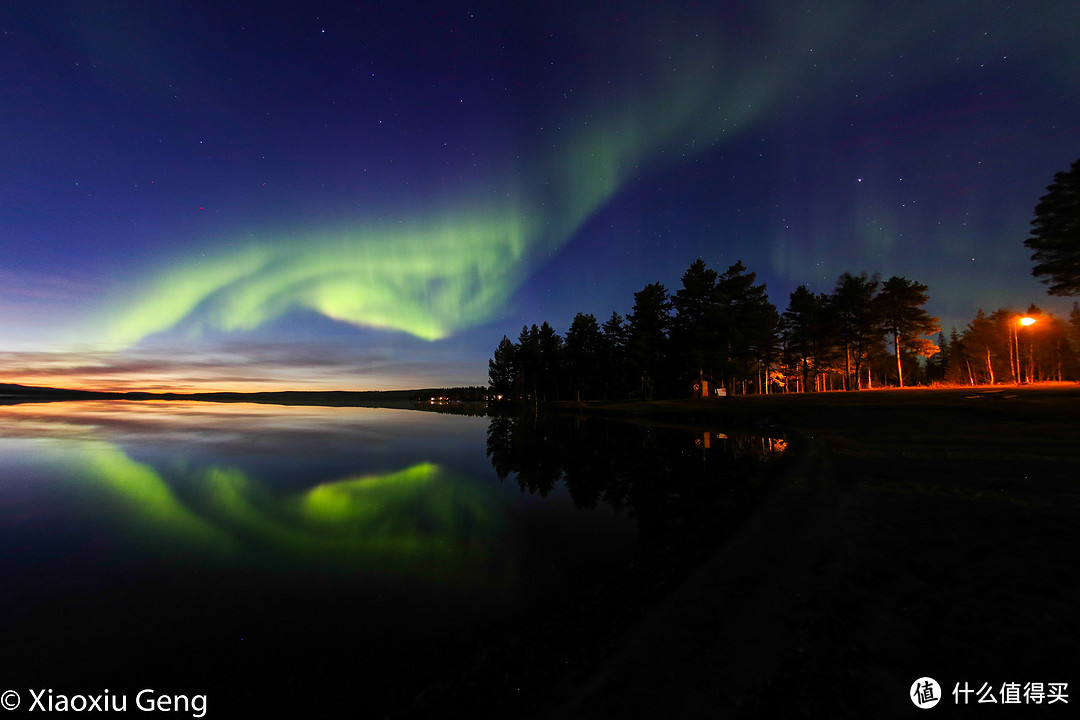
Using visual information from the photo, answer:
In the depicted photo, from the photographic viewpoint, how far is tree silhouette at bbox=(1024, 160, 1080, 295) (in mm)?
26516

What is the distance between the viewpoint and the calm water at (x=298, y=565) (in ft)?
17.5

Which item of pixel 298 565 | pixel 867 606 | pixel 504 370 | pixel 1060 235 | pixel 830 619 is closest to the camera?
pixel 830 619

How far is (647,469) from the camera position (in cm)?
1794

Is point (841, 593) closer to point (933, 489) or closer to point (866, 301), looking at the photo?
point (933, 489)

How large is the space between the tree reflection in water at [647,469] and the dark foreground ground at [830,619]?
8.18 feet

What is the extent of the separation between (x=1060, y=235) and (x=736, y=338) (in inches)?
1034

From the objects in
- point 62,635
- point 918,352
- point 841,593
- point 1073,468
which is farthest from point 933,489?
point 918,352

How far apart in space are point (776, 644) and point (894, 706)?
113cm

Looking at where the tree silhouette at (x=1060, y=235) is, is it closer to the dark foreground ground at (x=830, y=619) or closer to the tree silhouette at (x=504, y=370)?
the dark foreground ground at (x=830, y=619)

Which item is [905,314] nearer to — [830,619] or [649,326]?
[649,326]

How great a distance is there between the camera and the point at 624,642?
5.01 metres

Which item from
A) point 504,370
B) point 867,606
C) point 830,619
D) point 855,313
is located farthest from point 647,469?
point 504,370

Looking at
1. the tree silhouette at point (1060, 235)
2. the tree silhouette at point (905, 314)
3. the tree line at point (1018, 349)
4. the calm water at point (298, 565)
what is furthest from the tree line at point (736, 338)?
the calm water at point (298, 565)

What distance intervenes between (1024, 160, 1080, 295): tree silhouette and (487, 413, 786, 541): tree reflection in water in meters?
24.7
